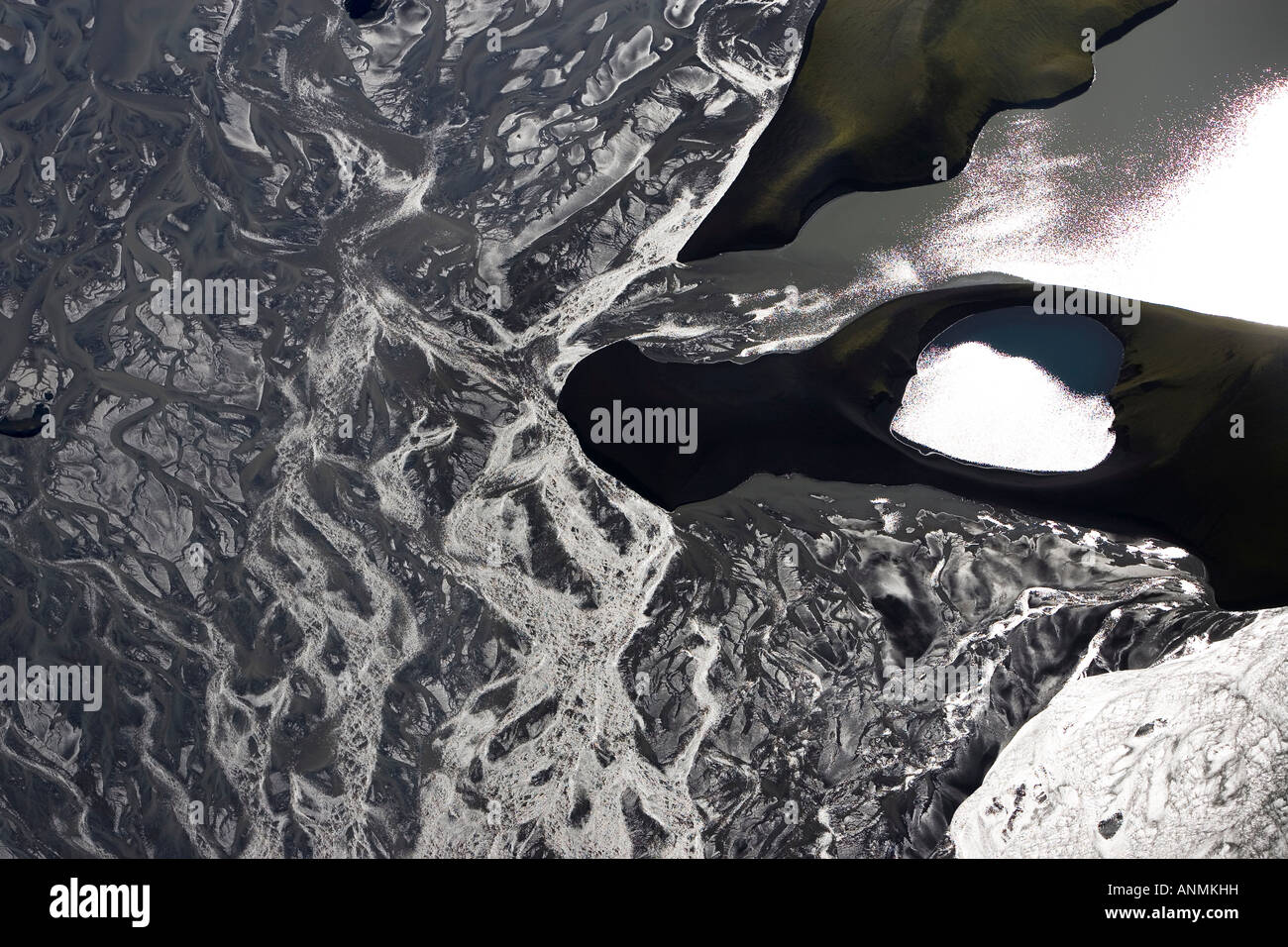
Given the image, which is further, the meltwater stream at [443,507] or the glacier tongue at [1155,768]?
the meltwater stream at [443,507]

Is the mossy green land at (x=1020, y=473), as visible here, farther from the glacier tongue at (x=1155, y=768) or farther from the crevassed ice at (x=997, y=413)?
the glacier tongue at (x=1155, y=768)

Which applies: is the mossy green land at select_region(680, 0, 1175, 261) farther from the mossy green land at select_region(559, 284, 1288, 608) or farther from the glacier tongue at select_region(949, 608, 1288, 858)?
the glacier tongue at select_region(949, 608, 1288, 858)

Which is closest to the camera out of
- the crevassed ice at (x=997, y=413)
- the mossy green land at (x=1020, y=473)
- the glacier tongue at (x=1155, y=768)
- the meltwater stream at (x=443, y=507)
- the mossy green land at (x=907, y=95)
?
the glacier tongue at (x=1155, y=768)

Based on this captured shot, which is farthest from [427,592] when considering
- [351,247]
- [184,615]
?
[351,247]

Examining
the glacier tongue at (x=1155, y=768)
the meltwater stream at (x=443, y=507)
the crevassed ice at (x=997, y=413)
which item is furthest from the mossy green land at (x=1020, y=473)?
the glacier tongue at (x=1155, y=768)

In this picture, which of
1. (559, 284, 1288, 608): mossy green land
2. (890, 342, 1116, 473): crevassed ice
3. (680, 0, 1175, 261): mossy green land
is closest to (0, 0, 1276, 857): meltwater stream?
(559, 284, 1288, 608): mossy green land

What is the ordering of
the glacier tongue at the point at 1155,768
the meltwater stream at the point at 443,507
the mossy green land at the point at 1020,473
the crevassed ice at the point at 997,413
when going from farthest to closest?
the crevassed ice at the point at 997,413
the meltwater stream at the point at 443,507
the mossy green land at the point at 1020,473
the glacier tongue at the point at 1155,768

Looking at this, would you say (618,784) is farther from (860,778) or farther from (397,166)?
(397,166)
